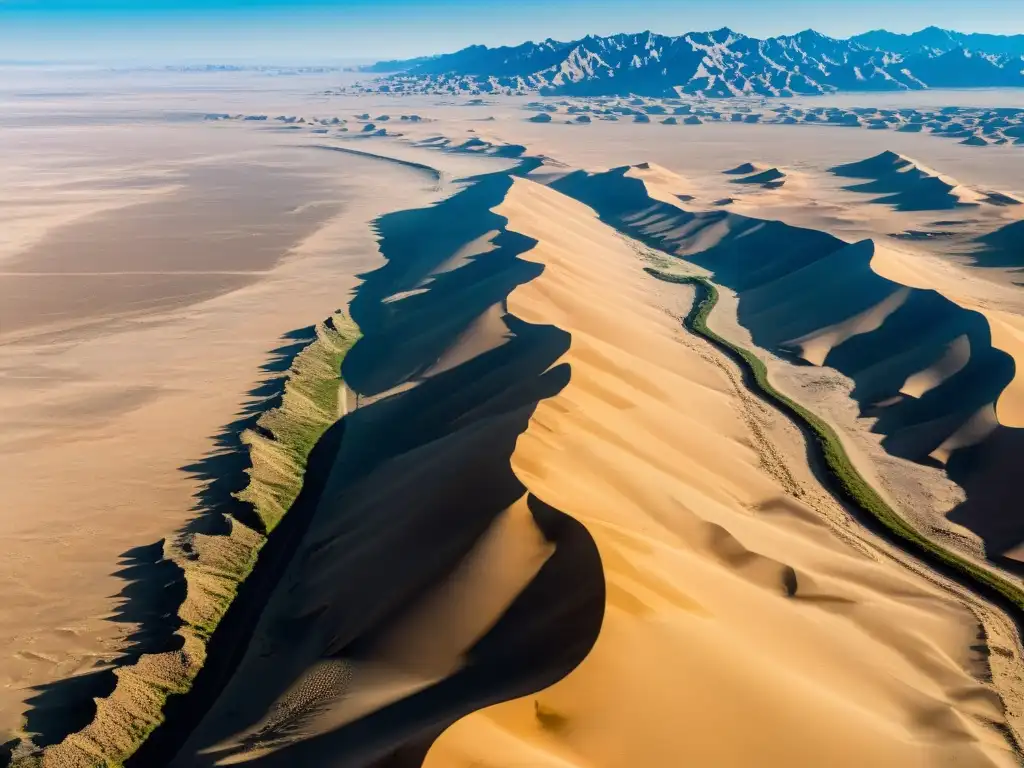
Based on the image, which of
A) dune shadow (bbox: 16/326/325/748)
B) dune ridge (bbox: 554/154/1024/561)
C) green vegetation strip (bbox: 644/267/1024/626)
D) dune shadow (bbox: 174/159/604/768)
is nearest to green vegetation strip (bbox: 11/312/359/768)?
dune shadow (bbox: 16/326/325/748)

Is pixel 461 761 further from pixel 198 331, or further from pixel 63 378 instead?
pixel 198 331

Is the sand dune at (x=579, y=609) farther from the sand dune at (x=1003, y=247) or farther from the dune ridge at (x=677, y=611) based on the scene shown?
the sand dune at (x=1003, y=247)

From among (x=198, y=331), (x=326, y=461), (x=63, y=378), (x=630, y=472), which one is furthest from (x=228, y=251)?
(x=630, y=472)

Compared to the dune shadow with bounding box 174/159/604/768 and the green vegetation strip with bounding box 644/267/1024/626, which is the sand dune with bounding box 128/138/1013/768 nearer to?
the dune shadow with bounding box 174/159/604/768

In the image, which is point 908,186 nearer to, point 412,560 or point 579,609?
point 412,560

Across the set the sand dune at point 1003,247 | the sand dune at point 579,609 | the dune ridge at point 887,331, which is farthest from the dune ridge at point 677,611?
the sand dune at point 1003,247

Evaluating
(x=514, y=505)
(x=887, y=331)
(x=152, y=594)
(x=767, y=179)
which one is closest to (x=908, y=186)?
(x=767, y=179)
